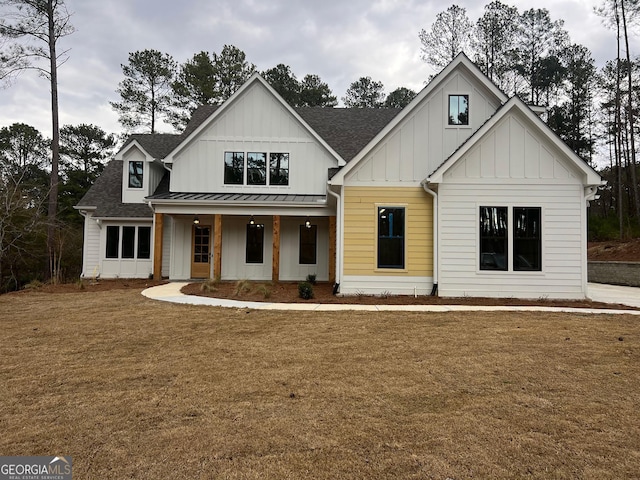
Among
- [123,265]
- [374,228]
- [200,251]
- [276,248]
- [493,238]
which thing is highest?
[374,228]

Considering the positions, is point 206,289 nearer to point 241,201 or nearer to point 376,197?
point 241,201

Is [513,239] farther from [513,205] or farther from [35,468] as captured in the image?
[35,468]

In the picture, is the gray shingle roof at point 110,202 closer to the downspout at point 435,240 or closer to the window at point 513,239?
the downspout at point 435,240

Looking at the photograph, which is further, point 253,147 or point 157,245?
point 253,147

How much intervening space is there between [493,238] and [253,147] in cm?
964

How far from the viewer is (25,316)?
7883 millimetres

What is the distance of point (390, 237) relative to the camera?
10781 millimetres

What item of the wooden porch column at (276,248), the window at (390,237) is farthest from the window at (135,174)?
the window at (390,237)

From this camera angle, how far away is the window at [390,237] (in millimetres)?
10742

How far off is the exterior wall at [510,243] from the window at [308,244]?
6069 millimetres

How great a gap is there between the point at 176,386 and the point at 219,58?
30.0 metres

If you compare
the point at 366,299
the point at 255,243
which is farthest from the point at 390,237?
the point at 255,243

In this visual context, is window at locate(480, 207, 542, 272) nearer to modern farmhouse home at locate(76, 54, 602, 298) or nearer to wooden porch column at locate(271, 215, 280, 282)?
modern farmhouse home at locate(76, 54, 602, 298)

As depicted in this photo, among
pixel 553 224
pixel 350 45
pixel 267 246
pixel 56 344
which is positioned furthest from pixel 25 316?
pixel 350 45
